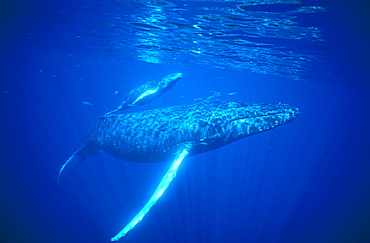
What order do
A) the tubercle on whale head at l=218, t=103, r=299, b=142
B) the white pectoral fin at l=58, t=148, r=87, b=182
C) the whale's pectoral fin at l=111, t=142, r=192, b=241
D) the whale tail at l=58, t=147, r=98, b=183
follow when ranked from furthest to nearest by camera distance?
the white pectoral fin at l=58, t=148, r=87, b=182
the whale tail at l=58, t=147, r=98, b=183
the tubercle on whale head at l=218, t=103, r=299, b=142
the whale's pectoral fin at l=111, t=142, r=192, b=241

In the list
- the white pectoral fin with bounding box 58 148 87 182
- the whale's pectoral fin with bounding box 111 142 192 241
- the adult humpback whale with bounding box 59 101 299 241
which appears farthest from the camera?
the white pectoral fin with bounding box 58 148 87 182

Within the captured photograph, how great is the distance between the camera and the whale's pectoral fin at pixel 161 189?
4.60 m

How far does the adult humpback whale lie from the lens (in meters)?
6.62

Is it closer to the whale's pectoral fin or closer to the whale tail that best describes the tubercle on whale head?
the whale's pectoral fin

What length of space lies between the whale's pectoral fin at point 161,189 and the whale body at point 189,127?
147 millimetres

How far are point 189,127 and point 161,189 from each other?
219cm

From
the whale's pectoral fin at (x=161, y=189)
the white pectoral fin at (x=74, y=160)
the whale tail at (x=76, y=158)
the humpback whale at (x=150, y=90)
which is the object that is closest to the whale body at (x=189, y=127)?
the whale's pectoral fin at (x=161, y=189)

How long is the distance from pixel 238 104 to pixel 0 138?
49.4 metres

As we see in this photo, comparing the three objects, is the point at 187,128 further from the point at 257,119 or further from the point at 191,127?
the point at 257,119

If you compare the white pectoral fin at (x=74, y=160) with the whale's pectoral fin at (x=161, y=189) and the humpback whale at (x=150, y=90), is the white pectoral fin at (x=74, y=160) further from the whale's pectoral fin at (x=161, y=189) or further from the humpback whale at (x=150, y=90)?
the whale's pectoral fin at (x=161, y=189)

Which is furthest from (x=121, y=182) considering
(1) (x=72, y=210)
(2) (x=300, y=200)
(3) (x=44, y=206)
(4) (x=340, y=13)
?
(2) (x=300, y=200)

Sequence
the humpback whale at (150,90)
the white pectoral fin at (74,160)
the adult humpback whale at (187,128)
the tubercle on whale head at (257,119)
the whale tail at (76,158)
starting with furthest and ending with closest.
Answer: the white pectoral fin at (74,160) → the whale tail at (76,158) → the humpback whale at (150,90) → the adult humpback whale at (187,128) → the tubercle on whale head at (257,119)

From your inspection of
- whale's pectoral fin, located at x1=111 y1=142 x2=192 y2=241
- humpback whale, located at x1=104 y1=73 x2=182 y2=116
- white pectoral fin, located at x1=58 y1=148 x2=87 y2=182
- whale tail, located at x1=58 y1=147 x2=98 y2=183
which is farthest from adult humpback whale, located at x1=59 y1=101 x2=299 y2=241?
white pectoral fin, located at x1=58 y1=148 x2=87 y2=182

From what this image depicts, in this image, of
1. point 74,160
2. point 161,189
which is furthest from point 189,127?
point 74,160
